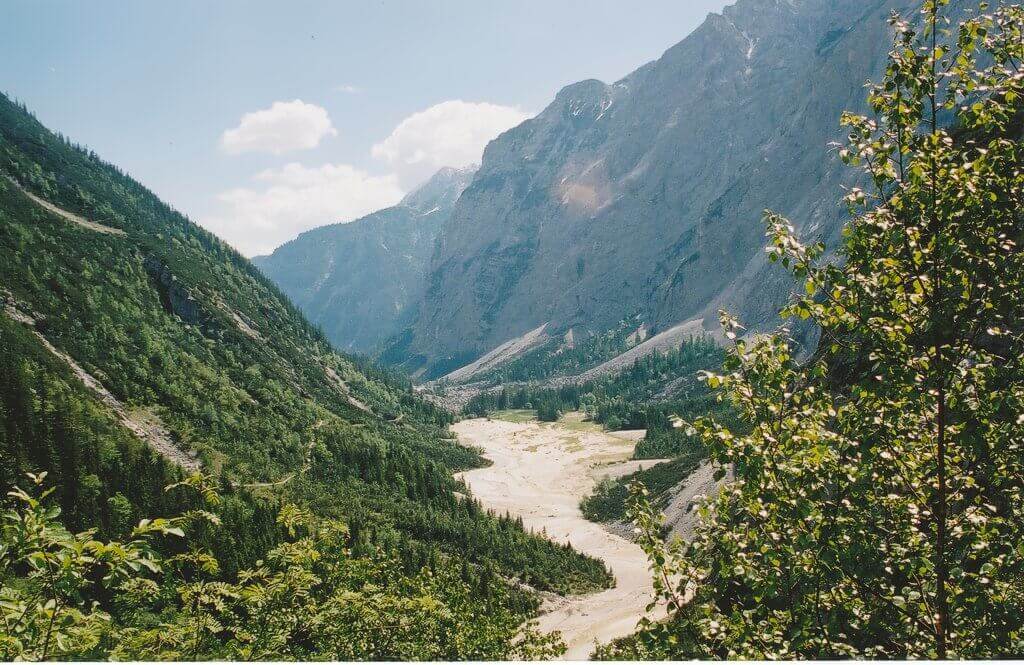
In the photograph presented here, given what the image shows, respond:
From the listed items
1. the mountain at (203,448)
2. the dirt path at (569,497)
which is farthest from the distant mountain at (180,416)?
the dirt path at (569,497)

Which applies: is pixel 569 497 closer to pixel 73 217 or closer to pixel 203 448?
pixel 203 448

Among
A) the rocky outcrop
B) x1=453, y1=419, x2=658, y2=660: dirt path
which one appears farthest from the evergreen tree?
the rocky outcrop

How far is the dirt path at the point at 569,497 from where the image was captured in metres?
43.8

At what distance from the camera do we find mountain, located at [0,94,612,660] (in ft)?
49.4

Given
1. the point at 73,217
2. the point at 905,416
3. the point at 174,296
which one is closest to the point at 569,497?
the point at 174,296

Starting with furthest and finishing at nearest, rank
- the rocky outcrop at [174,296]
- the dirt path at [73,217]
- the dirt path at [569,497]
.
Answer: the dirt path at [73,217] → the rocky outcrop at [174,296] → the dirt path at [569,497]

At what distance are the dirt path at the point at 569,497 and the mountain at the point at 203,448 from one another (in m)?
3.88

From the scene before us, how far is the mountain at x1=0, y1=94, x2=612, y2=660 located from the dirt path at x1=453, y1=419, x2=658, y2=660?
388 centimetres

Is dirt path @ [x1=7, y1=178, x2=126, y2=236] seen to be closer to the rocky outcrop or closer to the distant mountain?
the distant mountain

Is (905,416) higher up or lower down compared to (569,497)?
higher up

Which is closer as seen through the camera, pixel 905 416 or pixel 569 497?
pixel 905 416

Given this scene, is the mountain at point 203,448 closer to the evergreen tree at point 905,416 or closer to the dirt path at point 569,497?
the dirt path at point 569,497

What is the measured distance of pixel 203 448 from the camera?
5934cm

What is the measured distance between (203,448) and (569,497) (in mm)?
62987
